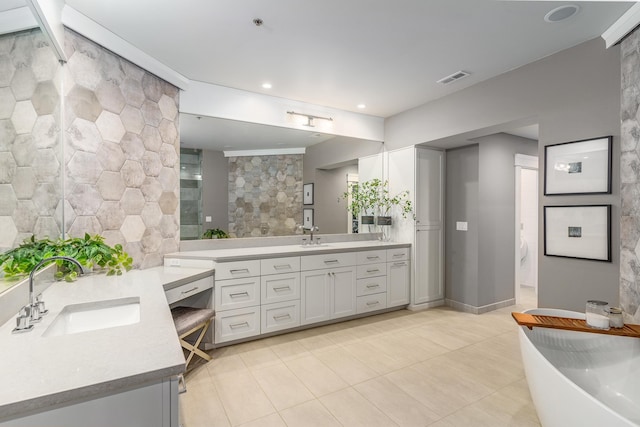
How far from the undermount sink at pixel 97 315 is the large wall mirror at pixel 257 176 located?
4.93 feet

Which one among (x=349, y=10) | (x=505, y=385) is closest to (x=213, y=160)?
(x=349, y=10)

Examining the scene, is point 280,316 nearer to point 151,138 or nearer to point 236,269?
point 236,269

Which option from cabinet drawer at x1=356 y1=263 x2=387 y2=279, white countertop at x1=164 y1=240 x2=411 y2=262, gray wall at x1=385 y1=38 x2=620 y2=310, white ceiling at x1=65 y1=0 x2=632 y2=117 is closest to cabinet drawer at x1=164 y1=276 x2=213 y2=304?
white countertop at x1=164 y1=240 x2=411 y2=262

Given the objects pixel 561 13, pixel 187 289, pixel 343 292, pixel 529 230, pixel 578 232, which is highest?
pixel 561 13

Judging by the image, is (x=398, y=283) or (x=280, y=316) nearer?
(x=280, y=316)

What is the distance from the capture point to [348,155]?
419 cm

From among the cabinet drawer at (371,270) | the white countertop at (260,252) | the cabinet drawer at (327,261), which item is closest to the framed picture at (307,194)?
the white countertop at (260,252)

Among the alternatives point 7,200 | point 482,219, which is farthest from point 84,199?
point 482,219

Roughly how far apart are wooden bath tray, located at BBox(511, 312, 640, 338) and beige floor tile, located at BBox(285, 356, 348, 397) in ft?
4.37

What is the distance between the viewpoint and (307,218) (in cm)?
382

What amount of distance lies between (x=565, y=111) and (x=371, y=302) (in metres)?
2.65

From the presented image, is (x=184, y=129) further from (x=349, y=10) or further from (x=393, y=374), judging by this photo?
(x=393, y=374)

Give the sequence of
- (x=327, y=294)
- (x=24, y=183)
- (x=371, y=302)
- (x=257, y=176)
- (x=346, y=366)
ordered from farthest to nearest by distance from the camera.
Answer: (x=371, y=302) → (x=257, y=176) → (x=327, y=294) → (x=346, y=366) → (x=24, y=183)

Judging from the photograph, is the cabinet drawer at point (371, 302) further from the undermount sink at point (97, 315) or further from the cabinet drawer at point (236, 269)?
the undermount sink at point (97, 315)
